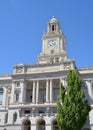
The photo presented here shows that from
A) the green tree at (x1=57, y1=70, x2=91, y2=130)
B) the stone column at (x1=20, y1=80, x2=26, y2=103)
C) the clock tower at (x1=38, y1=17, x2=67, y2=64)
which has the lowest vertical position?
the green tree at (x1=57, y1=70, x2=91, y2=130)

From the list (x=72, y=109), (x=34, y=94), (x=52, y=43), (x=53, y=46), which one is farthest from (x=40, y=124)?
(x=52, y=43)

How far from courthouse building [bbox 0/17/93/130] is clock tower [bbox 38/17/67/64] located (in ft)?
46.8

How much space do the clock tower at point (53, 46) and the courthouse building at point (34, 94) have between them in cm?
1426

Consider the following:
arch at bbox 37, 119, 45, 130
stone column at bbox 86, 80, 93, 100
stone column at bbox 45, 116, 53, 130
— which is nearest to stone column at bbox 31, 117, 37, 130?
arch at bbox 37, 119, 45, 130

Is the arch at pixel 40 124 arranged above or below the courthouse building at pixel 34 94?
Answer: below

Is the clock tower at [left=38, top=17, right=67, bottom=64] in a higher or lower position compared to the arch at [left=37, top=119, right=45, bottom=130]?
higher

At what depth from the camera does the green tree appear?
4644cm

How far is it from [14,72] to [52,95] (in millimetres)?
11226

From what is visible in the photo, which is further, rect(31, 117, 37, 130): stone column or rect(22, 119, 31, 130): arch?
rect(22, 119, 31, 130): arch

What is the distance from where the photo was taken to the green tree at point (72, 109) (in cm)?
4644

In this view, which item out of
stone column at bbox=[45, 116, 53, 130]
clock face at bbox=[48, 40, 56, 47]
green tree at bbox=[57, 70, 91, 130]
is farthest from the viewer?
clock face at bbox=[48, 40, 56, 47]

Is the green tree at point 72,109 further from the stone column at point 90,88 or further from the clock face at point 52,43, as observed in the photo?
the clock face at point 52,43

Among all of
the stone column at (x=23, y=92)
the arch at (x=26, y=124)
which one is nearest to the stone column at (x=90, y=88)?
the stone column at (x=23, y=92)

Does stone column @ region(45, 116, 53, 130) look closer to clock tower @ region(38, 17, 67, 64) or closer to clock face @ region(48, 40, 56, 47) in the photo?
clock tower @ region(38, 17, 67, 64)
